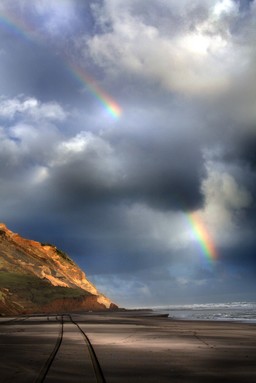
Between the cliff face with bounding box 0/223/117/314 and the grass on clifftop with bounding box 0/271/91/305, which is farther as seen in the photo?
the grass on clifftop with bounding box 0/271/91/305

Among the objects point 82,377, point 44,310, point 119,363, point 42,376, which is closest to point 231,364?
point 119,363

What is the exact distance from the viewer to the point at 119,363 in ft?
39.0

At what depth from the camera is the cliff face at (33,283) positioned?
12500cm

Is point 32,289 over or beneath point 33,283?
beneath

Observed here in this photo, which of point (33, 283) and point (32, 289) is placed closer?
point (32, 289)

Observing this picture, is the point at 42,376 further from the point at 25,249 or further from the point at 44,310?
the point at 25,249

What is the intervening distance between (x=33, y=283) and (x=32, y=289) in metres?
4.17

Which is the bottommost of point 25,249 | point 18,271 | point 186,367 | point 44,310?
point 186,367

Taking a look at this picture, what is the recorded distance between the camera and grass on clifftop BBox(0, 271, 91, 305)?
128 metres

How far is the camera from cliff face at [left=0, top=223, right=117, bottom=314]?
125 metres

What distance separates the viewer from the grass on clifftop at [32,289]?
128 m

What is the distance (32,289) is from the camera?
132 metres

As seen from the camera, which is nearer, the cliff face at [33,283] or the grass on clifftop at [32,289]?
the cliff face at [33,283]

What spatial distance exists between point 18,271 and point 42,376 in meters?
149
